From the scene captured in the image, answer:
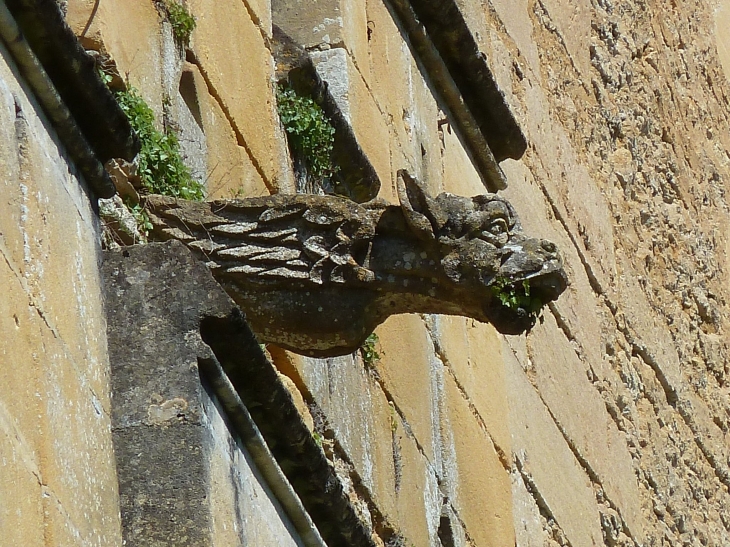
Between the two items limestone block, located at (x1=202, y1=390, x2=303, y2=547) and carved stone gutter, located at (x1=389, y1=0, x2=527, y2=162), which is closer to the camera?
limestone block, located at (x1=202, y1=390, x2=303, y2=547)

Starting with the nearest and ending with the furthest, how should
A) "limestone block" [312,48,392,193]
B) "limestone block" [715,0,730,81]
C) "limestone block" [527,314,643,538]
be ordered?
"limestone block" [312,48,392,193]
"limestone block" [527,314,643,538]
"limestone block" [715,0,730,81]

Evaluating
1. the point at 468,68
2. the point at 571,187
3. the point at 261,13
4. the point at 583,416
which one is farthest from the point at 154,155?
the point at 571,187

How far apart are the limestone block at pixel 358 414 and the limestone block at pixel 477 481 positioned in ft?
2.48

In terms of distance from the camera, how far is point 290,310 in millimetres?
4383

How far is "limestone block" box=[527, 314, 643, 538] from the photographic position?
8484 mm

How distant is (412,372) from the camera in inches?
258

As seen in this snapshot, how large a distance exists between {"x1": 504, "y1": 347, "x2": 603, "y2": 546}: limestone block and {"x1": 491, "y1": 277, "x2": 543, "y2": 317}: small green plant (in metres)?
3.40

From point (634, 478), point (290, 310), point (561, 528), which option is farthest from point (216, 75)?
point (634, 478)

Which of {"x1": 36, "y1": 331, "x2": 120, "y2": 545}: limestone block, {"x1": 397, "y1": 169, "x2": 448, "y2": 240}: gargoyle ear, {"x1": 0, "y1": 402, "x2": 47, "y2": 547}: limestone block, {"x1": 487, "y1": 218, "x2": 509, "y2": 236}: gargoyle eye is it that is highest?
{"x1": 397, "y1": 169, "x2": 448, "y2": 240}: gargoyle ear

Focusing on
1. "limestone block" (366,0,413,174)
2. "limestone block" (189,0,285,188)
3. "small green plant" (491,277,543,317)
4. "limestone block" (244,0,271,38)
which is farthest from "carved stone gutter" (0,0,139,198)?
"limestone block" (366,0,413,174)

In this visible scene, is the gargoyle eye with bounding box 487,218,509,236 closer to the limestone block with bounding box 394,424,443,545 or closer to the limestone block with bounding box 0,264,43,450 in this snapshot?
the limestone block with bounding box 0,264,43,450

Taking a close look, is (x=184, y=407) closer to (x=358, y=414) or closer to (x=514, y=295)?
(x=514, y=295)

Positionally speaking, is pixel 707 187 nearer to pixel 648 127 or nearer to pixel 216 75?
pixel 648 127

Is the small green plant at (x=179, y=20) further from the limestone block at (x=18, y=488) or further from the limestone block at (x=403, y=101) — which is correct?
the limestone block at (x=18, y=488)
